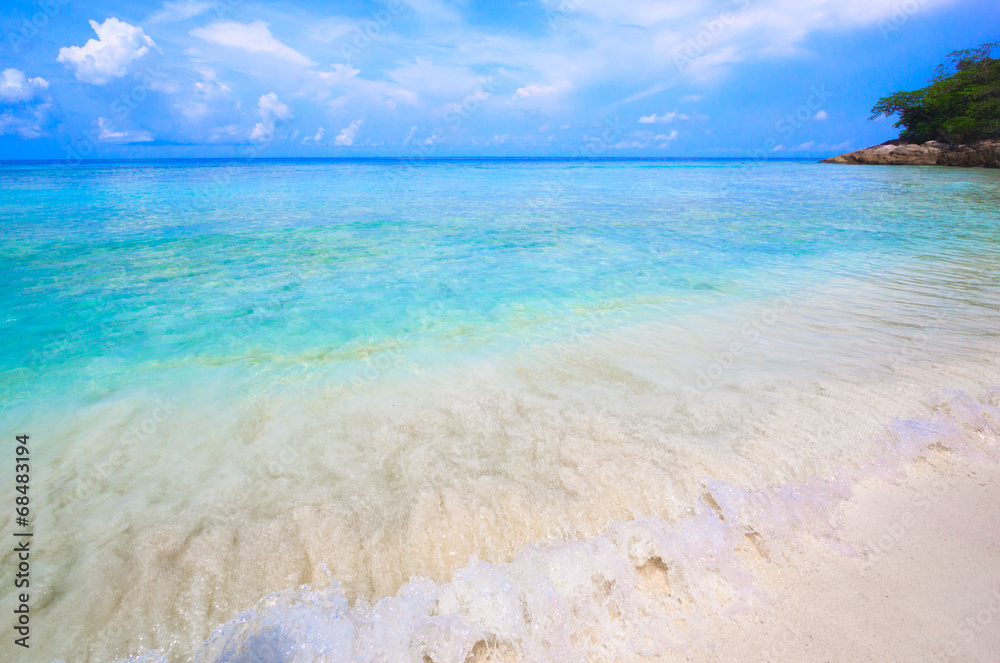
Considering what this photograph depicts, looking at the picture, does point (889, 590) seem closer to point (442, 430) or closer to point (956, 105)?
point (442, 430)

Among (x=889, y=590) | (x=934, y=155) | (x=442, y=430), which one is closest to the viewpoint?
(x=889, y=590)

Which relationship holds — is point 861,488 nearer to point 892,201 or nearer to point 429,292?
point 429,292

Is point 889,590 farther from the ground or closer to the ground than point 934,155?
closer to the ground

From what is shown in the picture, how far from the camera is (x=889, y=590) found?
2.55m

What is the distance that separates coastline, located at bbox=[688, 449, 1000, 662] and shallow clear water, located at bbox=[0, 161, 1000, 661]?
0.68 ft

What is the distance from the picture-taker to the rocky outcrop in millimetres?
43875

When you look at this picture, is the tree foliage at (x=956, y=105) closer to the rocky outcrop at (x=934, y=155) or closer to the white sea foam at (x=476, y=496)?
the rocky outcrop at (x=934, y=155)

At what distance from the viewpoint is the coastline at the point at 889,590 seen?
7.50 ft

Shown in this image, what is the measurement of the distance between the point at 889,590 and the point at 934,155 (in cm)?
7062

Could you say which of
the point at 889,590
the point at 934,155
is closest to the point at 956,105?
the point at 934,155

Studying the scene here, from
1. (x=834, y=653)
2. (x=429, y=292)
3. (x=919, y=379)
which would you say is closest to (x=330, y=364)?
(x=429, y=292)

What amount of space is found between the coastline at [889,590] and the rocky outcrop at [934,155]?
2461 inches

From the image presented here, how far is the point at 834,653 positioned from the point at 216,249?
1281cm

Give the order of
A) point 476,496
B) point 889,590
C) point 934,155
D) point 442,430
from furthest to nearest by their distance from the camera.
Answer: point 934,155 < point 442,430 < point 476,496 < point 889,590
